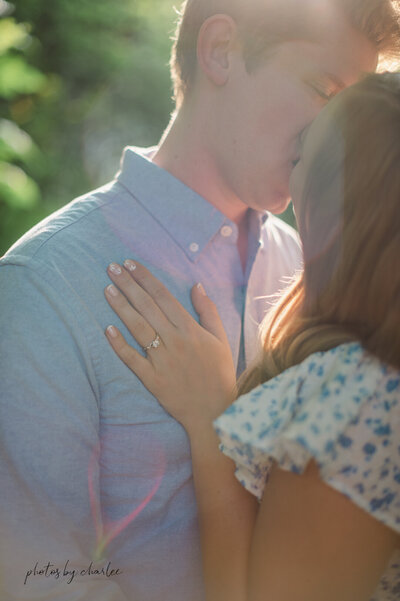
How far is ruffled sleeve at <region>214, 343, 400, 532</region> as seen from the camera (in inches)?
47.4

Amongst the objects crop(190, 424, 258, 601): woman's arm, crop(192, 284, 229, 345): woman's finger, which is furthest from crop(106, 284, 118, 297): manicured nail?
crop(190, 424, 258, 601): woman's arm

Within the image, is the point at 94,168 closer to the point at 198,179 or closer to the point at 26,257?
the point at 198,179

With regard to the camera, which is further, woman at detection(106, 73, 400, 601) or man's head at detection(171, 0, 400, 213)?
man's head at detection(171, 0, 400, 213)

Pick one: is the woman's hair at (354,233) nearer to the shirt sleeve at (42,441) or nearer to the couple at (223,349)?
the couple at (223,349)

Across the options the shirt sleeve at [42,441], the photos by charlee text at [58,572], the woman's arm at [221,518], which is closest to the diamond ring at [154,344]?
the shirt sleeve at [42,441]

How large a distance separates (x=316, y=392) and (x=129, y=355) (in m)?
0.57

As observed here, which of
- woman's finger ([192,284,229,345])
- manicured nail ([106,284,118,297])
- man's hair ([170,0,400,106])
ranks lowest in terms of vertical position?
woman's finger ([192,284,229,345])

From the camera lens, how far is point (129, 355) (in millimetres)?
1584

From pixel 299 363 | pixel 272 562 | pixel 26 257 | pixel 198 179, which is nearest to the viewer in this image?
pixel 272 562

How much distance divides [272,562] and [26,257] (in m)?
1.03

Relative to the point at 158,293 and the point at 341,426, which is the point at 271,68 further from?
the point at 341,426

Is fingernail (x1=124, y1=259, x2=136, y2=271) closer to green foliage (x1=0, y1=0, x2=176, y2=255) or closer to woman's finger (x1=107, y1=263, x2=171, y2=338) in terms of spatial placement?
woman's finger (x1=107, y1=263, x2=171, y2=338)

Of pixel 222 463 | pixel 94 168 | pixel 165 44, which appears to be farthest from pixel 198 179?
pixel 165 44

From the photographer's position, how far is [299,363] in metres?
1.42
